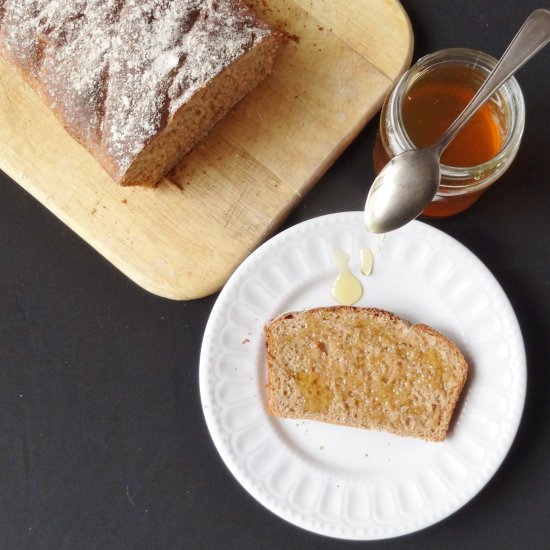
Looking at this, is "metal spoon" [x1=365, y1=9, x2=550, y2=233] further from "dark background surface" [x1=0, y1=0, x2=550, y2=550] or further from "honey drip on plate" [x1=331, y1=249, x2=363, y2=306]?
"dark background surface" [x1=0, y1=0, x2=550, y2=550]

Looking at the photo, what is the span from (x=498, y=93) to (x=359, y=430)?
97cm

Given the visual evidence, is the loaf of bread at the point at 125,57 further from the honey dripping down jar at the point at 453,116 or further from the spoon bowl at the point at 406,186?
the spoon bowl at the point at 406,186

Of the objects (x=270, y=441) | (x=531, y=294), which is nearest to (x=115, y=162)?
(x=270, y=441)

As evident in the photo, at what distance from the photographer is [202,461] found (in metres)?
2.06

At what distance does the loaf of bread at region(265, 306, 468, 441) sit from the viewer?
6.28ft

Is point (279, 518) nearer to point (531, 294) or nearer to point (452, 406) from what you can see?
point (452, 406)

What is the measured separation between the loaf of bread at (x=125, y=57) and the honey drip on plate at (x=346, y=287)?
618 mm

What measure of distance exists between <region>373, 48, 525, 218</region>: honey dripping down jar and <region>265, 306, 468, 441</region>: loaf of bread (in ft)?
1.24

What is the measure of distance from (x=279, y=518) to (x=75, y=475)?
2.03 ft

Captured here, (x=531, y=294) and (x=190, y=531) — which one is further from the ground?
(x=531, y=294)

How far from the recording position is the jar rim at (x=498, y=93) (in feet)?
5.50

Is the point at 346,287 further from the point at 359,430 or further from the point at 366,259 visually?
the point at 359,430

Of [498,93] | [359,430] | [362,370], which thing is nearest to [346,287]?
[362,370]

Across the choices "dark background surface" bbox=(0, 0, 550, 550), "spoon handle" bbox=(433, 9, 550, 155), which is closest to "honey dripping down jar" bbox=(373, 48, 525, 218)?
"spoon handle" bbox=(433, 9, 550, 155)
